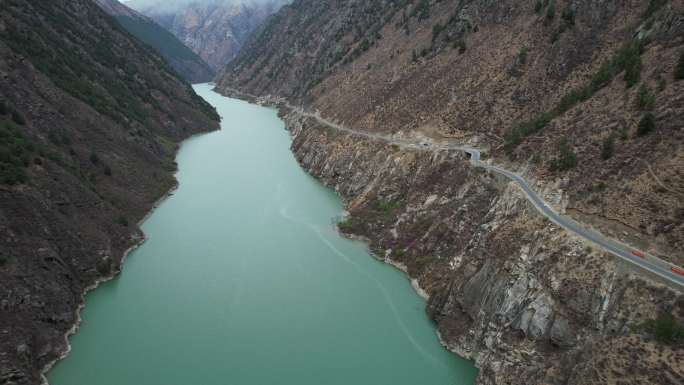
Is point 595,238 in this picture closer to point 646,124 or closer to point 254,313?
point 646,124

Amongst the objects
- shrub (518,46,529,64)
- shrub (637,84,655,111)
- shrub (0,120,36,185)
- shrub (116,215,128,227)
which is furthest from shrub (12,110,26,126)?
shrub (637,84,655,111)

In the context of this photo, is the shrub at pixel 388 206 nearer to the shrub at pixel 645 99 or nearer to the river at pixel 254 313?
the river at pixel 254 313

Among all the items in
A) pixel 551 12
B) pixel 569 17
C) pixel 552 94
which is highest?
pixel 551 12

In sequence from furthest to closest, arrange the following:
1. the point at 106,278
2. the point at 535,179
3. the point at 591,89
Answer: the point at 591,89 < the point at 106,278 < the point at 535,179

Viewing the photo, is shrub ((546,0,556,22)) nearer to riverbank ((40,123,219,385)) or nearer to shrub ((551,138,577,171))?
shrub ((551,138,577,171))

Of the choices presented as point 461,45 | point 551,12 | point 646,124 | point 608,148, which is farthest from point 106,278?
point 551,12
